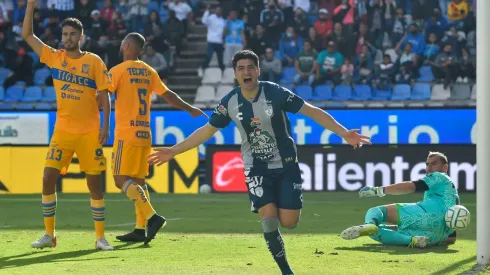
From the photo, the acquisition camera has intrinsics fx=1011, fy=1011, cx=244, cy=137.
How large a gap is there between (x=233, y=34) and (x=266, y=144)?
691 inches

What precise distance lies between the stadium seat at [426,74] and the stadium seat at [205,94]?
506cm

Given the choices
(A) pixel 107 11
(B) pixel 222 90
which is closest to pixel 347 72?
(B) pixel 222 90

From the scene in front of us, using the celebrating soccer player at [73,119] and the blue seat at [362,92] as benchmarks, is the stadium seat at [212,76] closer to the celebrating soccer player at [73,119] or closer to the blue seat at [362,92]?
the blue seat at [362,92]

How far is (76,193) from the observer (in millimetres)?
19734

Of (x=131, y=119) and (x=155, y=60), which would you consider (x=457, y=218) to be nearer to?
(x=131, y=119)

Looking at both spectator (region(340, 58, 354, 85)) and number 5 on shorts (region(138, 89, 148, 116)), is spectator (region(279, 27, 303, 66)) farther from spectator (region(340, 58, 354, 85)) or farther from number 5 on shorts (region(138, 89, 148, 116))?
number 5 on shorts (region(138, 89, 148, 116))

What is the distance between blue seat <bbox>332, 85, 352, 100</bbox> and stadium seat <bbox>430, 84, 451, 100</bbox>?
198 centimetres

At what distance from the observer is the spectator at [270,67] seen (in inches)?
979

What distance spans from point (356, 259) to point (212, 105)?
1449 cm

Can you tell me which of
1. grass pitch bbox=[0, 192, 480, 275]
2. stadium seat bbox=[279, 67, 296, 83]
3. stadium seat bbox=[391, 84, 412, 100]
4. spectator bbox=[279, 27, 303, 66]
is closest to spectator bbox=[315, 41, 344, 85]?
stadium seat bbox=[279, 67, 296, 83]

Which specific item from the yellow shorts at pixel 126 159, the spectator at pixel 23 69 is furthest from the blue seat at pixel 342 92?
the yellow shorts at pixel 126 159

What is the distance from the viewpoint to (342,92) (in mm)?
24547

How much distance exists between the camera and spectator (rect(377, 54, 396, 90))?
24531 millimetres

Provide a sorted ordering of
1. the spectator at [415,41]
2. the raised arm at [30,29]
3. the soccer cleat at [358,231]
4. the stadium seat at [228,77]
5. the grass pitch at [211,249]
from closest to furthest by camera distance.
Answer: the grass pitch at [211,249], the soccer cleat at [358,231], the raised arm at [30,29], the spectator at [415,41], the stadium seat at [228,77]
